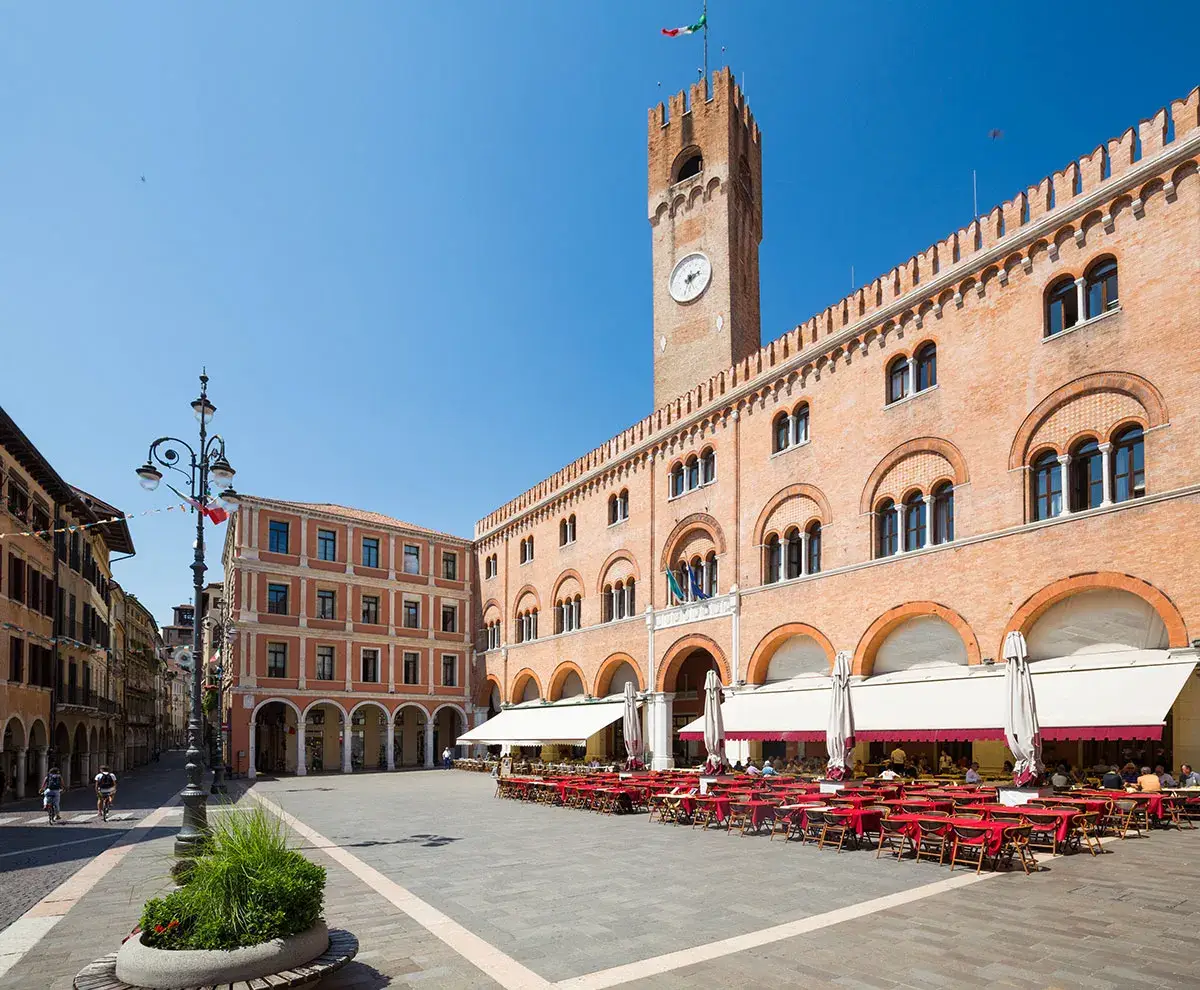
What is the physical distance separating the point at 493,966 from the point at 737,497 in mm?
20627

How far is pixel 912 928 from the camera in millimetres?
8117

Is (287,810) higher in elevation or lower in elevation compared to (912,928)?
lower

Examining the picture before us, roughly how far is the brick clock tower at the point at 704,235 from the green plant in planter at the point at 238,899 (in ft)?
93.5

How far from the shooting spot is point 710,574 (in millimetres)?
28016

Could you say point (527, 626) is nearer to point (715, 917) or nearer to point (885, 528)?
point (885, 528)

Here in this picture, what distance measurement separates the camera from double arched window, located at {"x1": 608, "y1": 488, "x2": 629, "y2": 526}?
33.2 metres

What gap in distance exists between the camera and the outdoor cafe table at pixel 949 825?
35.5 feet

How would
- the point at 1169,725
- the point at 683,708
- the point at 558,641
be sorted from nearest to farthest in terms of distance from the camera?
the point at 1169,725
the point at 683,708
the point at 558,641

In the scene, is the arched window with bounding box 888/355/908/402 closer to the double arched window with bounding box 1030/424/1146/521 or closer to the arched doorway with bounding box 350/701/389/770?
the double arched window with bounding box 1030/424/1146/521

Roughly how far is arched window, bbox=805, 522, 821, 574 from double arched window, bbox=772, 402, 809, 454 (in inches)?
97.0

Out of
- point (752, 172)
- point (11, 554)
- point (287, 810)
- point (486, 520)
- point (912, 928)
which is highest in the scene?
point (752, 172)

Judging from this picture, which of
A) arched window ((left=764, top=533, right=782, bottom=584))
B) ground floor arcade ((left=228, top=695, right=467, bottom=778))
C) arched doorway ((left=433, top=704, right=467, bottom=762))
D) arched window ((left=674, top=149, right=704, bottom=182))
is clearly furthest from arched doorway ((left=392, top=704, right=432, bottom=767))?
arched window ((left=674, top=149, right=704, bottom=182))

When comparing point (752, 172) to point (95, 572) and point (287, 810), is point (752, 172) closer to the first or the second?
point (287, 810)

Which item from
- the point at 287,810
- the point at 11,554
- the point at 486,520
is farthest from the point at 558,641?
the point at 11,554
